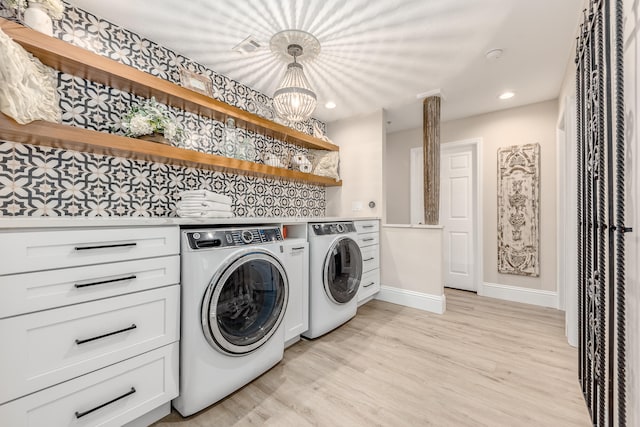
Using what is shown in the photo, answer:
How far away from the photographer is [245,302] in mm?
1580

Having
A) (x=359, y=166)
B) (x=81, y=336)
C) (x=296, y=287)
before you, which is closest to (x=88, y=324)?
(x=81, y=336)

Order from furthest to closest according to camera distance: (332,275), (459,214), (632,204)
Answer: (459,214) < (332,275) < (632,204)

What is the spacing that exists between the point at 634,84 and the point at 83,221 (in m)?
1.98

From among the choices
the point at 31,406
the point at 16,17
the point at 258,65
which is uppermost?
the point at 258,65

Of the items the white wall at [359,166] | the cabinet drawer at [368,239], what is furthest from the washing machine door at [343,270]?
the white wall at [359,166]

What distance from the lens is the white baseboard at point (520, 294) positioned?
304cm

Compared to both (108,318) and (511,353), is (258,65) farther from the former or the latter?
(511,353)

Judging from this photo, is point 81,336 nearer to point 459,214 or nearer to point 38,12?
point 38,12

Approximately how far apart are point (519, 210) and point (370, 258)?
6.33 feet

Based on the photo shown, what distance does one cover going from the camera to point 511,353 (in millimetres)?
1991

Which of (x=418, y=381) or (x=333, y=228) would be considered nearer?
(x=418, y=381)

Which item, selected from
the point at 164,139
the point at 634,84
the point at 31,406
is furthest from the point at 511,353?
the point at 164,139

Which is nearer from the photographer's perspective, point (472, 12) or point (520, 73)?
point (472, 12)

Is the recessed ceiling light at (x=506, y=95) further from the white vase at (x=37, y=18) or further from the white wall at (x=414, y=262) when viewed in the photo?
the white vase at (x=37, y=18)
